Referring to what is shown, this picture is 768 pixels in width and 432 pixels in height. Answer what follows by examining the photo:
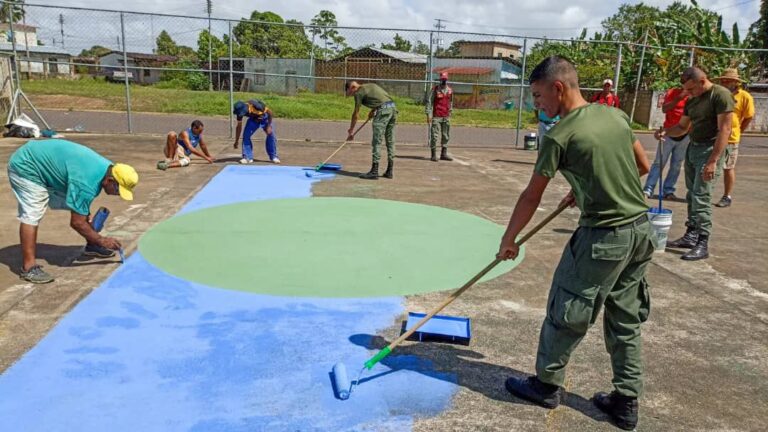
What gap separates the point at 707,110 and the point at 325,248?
13.5ft

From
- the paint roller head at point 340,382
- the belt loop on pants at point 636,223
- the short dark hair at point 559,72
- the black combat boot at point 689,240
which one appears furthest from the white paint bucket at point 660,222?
the paint roller head at point 340,382

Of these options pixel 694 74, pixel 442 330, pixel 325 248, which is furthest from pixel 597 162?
pixel 694 74

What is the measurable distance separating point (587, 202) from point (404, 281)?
234cm

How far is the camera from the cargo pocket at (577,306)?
2748 millimetres

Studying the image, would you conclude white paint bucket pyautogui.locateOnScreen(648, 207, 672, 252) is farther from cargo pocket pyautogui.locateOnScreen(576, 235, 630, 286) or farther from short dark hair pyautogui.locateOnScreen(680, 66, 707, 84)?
cargo pocket pyautogui.locateOnScreen(576, 235, 630, 286)

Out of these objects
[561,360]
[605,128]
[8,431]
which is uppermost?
[605,128]

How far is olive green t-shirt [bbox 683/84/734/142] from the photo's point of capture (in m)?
5.45

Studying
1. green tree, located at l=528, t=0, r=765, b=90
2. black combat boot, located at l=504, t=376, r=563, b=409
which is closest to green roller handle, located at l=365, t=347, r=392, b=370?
black combat boot, located at l=504, t=376, r=563, b=409

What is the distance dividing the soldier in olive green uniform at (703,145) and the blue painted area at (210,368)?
3.46m

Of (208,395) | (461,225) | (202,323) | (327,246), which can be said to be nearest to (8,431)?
(208,395)

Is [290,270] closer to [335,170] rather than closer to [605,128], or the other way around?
[605,128]

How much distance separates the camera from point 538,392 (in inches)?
119

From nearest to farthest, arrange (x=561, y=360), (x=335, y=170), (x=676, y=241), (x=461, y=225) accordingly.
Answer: (x=561, y=360), (x=676, y=241), (x=461, y=225), (x=335, y=170)

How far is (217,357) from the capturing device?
3.42 metres
